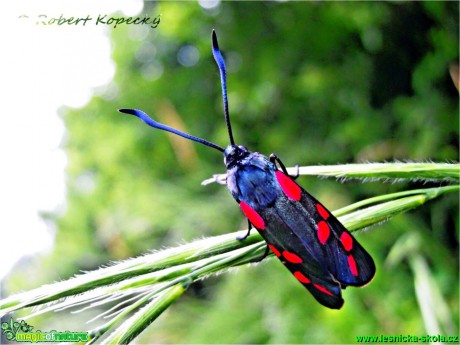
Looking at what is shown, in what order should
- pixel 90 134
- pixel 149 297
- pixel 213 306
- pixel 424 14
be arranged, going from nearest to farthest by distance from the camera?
pixel 149 297
pixel 424 14
pixel 213 306
pixel 90 134

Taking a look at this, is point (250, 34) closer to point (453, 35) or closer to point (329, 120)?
point (329, 120)

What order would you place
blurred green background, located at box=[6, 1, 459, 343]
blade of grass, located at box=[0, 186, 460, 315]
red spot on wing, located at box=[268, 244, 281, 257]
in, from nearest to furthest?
blade of grass, located at box=[0, 186, 460, 315] < red spot on wing, located at box=[268, 244, 281, 257] < blurred green background, located at box=[6, 1, 459, 343]

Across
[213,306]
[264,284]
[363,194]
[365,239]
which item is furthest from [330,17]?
[213,306]

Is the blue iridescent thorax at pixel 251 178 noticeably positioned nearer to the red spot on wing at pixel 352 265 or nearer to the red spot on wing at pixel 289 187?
the red spot on wing at pixel 289 187

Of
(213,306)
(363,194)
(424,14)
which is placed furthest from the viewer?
(213,306)

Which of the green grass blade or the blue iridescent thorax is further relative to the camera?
the blue iridescent thorax

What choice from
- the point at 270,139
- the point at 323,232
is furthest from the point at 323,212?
the point at 270,139

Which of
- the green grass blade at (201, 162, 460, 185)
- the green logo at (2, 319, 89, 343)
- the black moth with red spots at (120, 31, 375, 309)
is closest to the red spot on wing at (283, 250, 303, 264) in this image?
the black moth with red spots at (120, 31, 375, 309)

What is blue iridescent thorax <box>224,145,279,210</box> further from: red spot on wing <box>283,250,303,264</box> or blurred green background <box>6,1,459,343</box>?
blurred green background <box>6,1,459,343</box>

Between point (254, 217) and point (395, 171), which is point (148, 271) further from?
point (395, 171)
